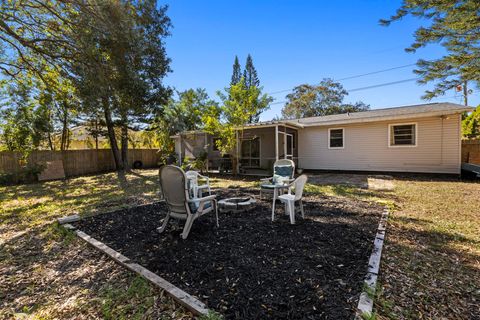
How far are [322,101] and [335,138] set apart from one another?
Answer: 62.6ft

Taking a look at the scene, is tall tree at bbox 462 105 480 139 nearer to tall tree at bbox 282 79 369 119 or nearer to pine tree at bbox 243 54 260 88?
tall tree at bbox 282 79 369 119

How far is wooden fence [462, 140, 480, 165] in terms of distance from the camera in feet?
36.8

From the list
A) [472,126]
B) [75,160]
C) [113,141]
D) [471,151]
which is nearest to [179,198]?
[113,141]

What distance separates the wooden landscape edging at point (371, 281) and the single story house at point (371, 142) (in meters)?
7.43

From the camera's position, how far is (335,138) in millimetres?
12797

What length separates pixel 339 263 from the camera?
2693 millimetres

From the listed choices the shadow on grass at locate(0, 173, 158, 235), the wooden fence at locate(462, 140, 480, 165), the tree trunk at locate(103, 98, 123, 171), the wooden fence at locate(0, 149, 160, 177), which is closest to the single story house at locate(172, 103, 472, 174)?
the wooden fence at locate(462, 140, 480, 165)

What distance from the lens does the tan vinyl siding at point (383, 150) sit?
33.3 ft

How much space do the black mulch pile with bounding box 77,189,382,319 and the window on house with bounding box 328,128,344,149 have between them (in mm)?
8349

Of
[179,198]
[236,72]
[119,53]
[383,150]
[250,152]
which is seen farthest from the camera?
[236,72]

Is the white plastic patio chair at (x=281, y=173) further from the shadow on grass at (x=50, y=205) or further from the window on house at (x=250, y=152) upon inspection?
the window on house at (x=250, y=152)

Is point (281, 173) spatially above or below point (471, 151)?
below

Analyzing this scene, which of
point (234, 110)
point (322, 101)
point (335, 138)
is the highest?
point (322, 101)

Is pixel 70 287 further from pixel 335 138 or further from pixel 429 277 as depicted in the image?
pixel 335 138
